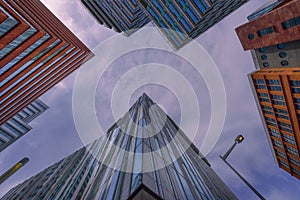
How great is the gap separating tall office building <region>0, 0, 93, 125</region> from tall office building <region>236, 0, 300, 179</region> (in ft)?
142

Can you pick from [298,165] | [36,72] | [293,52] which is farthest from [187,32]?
[298,165]

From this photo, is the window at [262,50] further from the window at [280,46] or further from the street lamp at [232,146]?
the street lamp at [232,146]

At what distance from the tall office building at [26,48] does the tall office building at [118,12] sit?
117 feet

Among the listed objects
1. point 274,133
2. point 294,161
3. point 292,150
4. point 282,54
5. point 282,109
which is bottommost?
point 294,161

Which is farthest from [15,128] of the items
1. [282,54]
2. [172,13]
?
[282,54]

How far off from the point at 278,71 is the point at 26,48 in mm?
54559

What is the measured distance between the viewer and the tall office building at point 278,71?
124 ft

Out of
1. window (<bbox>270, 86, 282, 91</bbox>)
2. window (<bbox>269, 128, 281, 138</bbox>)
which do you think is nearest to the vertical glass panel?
window (<bbox>270, 86, 282, 91</bbox>)

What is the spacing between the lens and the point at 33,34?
2803cm

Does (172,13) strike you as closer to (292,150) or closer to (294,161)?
(292,150)

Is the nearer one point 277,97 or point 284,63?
point 284,63

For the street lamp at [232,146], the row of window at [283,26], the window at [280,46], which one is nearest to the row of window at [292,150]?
the window at [280,46]

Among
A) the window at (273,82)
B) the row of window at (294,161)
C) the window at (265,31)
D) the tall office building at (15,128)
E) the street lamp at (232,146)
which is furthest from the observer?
the tall office building at (15,128)

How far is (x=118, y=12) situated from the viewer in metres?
77.1
